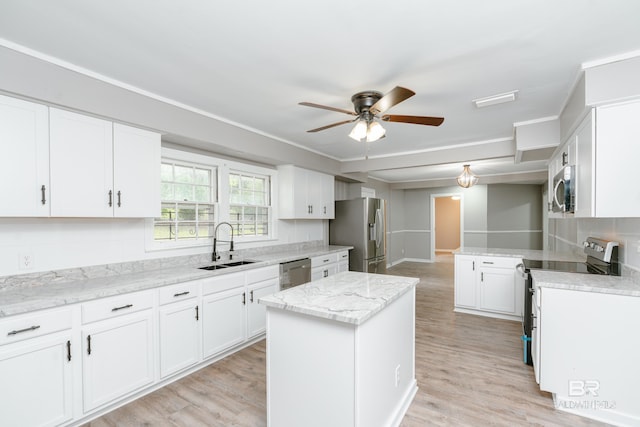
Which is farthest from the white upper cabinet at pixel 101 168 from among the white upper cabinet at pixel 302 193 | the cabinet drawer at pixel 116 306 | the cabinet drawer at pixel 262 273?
the white upper cabinet at pixel 302 193

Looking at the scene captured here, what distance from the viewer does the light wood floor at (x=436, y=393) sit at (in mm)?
2080

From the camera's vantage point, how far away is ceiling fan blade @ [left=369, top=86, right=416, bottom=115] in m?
1.87

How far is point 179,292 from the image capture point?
2.60 metres

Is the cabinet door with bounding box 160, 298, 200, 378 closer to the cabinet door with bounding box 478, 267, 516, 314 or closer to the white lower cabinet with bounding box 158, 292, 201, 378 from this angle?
the white lower cabinet with bounding box 158, 292, 201, 378

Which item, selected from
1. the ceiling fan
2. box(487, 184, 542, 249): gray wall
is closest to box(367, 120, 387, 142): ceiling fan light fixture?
the ceiling fan

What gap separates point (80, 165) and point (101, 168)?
14cm

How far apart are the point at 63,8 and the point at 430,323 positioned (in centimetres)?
433

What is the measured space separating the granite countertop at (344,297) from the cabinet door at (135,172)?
1.54 meters

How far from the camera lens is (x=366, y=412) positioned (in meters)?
1.65

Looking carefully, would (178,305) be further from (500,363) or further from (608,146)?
(608,146)

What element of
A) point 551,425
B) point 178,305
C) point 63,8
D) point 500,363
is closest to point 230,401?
point 178,305

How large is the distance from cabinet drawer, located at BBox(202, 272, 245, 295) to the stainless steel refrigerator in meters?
2.61

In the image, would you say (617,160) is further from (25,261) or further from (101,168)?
(25,261)

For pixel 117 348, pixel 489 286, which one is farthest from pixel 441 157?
pixel 117 348
